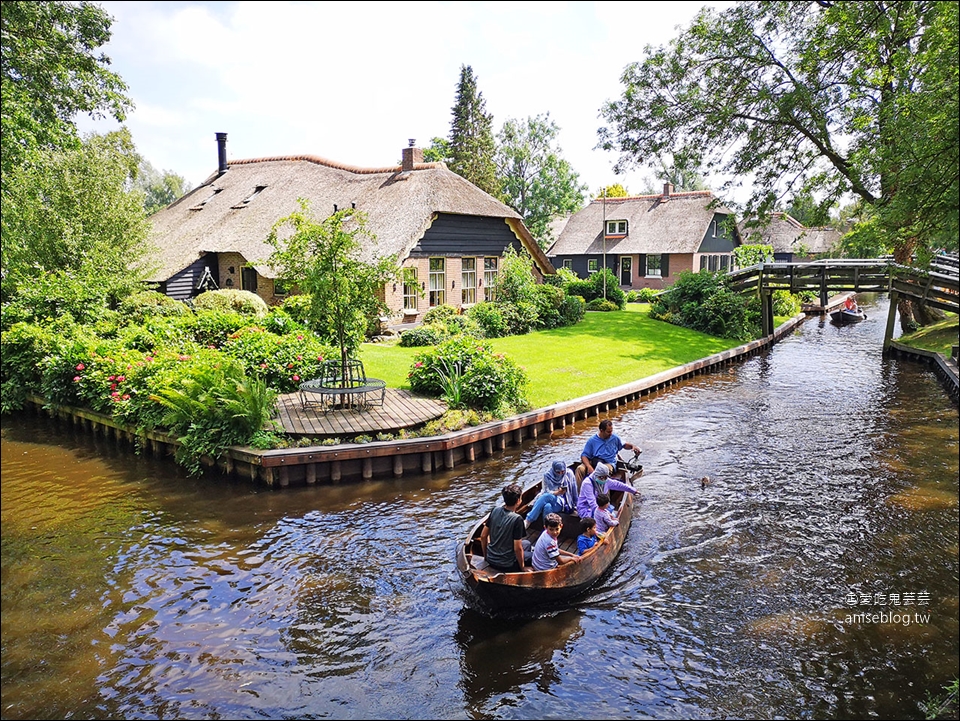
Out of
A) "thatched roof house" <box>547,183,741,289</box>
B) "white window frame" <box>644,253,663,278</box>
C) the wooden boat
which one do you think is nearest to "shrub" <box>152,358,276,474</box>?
the wooden boat

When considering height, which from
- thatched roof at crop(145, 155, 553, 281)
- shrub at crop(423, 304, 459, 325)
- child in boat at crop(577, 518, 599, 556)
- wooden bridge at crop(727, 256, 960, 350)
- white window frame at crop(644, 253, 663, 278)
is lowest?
child in boat at crop(577, 518, 599, 556)

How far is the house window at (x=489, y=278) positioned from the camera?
3231cm

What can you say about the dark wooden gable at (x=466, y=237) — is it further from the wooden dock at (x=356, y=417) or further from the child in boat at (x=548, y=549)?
the child in boat at (x=548, y=549)

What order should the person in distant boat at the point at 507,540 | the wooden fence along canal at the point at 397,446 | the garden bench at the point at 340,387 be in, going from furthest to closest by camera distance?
the garden bench at the point at 340,387 → the wooden fence along canal at the point at 397,446 → the person in distant boat at the point at 507,540

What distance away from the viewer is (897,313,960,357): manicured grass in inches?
1030

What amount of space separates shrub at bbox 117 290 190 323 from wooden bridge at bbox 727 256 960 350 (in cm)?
2560

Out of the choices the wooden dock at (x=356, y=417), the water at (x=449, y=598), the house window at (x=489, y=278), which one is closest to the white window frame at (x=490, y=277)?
the house window at (x=489, y=278)

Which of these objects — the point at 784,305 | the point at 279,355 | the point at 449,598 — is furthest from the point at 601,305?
the point at 449,598

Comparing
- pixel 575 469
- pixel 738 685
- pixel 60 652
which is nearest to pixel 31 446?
pixel 60 652

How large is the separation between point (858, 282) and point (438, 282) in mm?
18994

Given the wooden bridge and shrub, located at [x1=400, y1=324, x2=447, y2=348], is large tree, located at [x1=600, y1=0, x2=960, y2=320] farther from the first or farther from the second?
shrub, located at [x1=400, y1=324, x2=447, y2=348]

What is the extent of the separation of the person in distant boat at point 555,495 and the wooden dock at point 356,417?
4571 millimetres

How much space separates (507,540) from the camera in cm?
852

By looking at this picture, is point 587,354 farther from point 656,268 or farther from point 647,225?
point 647,225
